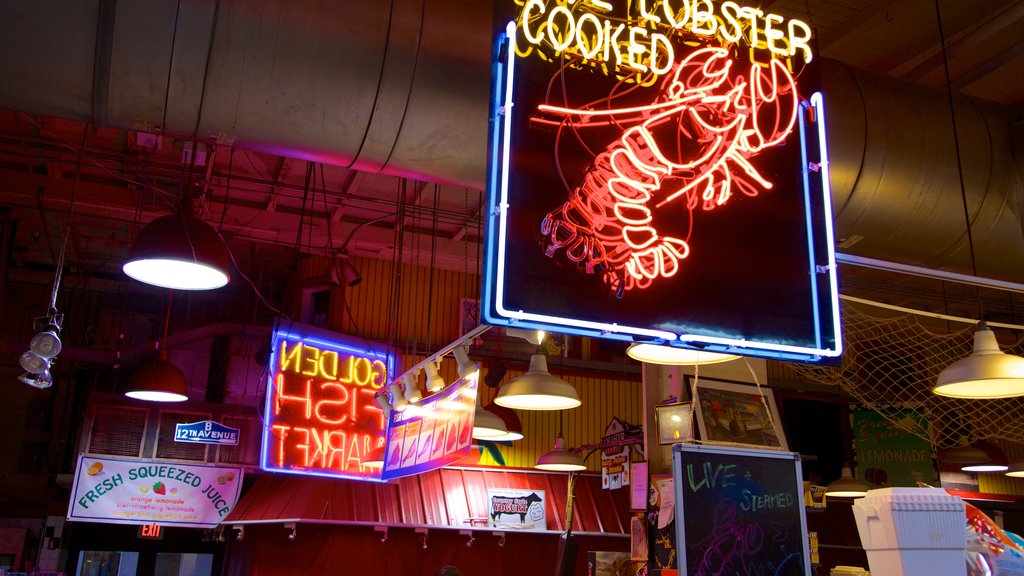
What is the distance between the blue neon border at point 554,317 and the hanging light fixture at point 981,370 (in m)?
1.47

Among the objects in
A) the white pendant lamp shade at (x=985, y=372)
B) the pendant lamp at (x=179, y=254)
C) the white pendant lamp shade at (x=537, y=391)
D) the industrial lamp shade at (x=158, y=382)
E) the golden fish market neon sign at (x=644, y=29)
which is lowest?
the white pendant lamp shade at (x=985, y=372)

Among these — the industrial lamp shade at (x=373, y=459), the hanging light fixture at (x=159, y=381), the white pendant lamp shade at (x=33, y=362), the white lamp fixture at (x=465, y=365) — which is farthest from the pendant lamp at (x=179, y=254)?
the industrial lamp shade at (x=373, y=459)

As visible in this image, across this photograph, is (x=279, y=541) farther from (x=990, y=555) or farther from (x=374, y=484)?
(x=990, y=555)

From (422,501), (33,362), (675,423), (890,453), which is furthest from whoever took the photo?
(890,453)

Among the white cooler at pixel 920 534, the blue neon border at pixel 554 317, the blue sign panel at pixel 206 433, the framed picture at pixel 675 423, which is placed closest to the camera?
the white cooler at pixel 920 534

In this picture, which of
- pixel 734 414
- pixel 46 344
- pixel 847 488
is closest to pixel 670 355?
pixel 734 414

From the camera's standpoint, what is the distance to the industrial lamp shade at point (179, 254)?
4305 mm

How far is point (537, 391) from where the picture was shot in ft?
19.7

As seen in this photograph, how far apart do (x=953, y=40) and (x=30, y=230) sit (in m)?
11.6

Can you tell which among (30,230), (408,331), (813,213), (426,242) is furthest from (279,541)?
(813,213)

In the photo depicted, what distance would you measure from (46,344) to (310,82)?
4.12 meters

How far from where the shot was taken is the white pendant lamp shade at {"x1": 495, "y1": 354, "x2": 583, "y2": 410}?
6023mm

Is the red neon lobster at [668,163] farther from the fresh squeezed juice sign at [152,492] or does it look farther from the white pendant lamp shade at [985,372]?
the fresh squeezed juice sign at [152,492]

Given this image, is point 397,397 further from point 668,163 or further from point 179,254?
point 668,163
